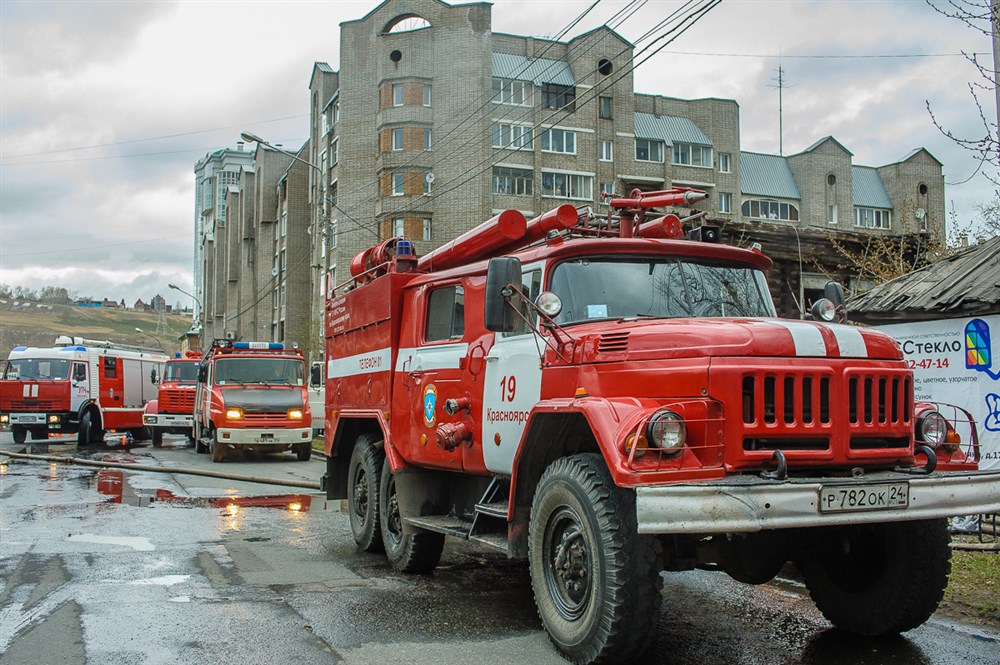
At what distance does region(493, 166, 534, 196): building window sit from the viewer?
2037 inches

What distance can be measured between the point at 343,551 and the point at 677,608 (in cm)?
371

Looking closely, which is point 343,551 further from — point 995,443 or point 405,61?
point 405,61

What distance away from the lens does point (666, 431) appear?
4.94 meters

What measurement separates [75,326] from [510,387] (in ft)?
442

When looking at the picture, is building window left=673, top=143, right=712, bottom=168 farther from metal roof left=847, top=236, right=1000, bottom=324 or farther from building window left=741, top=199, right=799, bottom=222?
metal roof left=847, top=236, right=1000, bottom=324

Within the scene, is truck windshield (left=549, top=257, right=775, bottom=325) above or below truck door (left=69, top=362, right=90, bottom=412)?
above

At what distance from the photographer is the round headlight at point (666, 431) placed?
4906 millimetres

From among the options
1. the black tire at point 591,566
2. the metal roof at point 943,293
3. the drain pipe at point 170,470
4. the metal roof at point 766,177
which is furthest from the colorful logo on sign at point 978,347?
the metal roof at point 766,177

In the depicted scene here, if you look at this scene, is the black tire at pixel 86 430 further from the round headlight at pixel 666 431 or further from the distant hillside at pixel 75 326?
the distant hillside at pixel 75 326

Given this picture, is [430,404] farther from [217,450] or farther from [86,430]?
[86,430]

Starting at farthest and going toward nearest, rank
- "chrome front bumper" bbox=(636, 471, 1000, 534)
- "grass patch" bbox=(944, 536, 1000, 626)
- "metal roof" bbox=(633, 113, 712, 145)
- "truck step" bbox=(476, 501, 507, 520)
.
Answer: "metal roof" bbox=(633, 113, 712, 145) < "grass patch" bbox=(944, 536, 1000, 626) < "truck step" bbox=(476, 501, 507, 520) < "chrome front bumper" bbox=(636, 471, 1000, 534)

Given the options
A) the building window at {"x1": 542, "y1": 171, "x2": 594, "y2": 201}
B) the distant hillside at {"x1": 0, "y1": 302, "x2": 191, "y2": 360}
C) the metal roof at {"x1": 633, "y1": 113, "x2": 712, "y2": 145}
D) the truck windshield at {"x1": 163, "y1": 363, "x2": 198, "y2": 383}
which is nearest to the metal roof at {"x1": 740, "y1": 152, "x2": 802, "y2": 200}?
the metal roof at {"x1": 633, "y1": 113, "x2": 712, "y2": 145}

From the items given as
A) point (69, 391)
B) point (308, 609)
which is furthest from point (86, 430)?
point (308, 609)

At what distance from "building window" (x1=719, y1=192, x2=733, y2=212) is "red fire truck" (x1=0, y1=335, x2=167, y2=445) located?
139 ft
